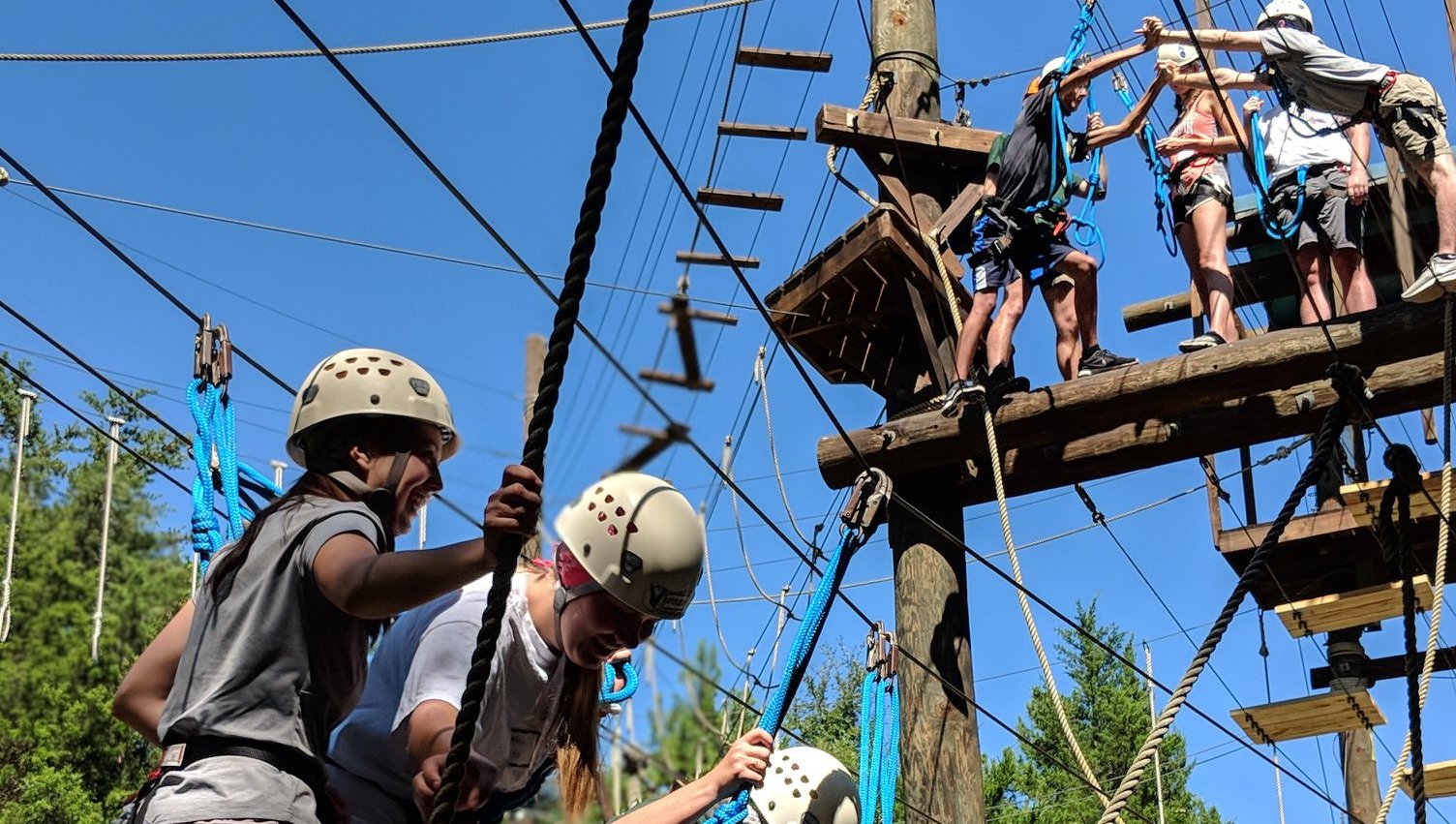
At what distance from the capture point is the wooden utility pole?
6922 mm

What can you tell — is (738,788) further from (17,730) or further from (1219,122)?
(17,730)

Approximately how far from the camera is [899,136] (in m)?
7.92

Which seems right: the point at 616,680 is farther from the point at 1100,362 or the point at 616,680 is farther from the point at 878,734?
the point at 1100,362

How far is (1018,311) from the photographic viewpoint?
7.20 meters

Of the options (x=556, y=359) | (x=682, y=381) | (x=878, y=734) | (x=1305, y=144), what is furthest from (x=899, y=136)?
(x=682, y=381)

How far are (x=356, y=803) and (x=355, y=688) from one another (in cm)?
44

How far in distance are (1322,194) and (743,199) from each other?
4.87m

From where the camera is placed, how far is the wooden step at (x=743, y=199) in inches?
437

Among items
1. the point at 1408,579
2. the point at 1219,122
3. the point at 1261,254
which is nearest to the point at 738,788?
the point at 1408,579

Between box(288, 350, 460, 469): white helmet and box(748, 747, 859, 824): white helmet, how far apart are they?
11.1ft

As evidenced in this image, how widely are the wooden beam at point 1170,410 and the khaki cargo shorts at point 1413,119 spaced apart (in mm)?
700

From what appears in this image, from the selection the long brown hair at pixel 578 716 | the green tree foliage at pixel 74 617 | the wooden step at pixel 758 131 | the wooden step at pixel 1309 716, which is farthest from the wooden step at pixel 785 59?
the green tree foliage at pixel 74 617

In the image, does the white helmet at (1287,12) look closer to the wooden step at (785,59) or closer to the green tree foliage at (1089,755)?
the wooden step at (785,59)

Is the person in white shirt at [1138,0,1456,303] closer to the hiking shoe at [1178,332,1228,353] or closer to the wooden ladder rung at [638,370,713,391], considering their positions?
Result: the hiking shoe at [1178,332,1228,353]
